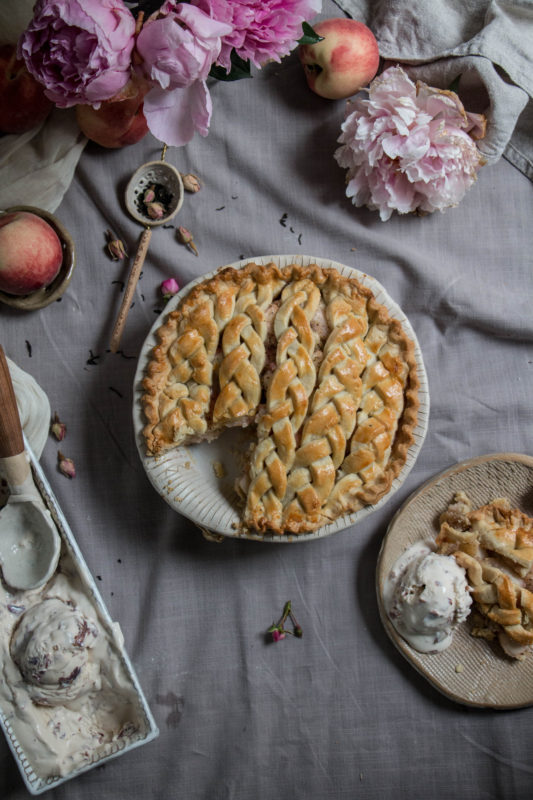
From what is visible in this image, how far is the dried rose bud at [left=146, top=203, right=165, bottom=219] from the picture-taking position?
131 cm

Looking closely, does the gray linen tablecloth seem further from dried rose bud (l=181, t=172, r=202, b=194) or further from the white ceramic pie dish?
the white ceramic pie dish

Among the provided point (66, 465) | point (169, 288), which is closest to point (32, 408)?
point (66, 465)

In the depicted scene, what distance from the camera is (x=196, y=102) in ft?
3.17

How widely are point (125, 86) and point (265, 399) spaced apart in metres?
0.54

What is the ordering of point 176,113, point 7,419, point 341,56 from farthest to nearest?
point 341,56 → point 7,419 → point 176,113

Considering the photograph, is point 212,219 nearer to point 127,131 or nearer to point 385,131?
point 127,131

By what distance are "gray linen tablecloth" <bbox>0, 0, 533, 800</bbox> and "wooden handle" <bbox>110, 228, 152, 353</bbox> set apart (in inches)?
1.2

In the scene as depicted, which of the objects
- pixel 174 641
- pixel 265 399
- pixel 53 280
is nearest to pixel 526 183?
pixel 265 399

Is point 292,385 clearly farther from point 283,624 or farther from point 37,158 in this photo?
point 37,158

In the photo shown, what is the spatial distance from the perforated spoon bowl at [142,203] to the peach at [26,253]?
14 cm

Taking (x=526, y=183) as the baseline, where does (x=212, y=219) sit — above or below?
below

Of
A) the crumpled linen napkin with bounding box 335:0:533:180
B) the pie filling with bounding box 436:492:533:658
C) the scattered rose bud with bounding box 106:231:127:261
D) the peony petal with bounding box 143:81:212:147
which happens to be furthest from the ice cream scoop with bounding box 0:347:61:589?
the crumpled linen napkin with bounding box 335:0:533:180

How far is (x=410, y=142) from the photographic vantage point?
1.20 metres

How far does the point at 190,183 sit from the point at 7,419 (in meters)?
0.56
